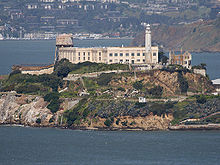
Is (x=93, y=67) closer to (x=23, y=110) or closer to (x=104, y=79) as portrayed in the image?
(x=104, y=79)

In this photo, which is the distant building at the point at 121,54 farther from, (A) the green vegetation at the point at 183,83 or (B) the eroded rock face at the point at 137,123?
(B) the eroded rock face at the point at 137,123

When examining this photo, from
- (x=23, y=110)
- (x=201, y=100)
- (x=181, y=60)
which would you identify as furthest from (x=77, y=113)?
(x=181, y=60)

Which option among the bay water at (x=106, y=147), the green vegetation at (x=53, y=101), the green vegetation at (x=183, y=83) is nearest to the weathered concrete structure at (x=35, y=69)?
the green vegetation at (x=53, y=101)

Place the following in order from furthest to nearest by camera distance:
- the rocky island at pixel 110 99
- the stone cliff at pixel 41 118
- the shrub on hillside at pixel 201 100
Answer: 1. the shrub on hillside at pixel 201 100
2. the rocky island at pixel 110 99
3. the stone cliff at pixel 41 118

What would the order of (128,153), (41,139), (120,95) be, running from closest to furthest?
1. (128,153)
2. (41,139)
3. (120,95)

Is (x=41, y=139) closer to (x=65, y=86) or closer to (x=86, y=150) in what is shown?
(x=86, y=150)

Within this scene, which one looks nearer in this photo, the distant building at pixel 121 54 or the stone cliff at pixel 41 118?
the stone cliff at pixel 41 118

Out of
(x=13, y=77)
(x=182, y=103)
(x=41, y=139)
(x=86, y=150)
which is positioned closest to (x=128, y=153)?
(x=86, y=150)

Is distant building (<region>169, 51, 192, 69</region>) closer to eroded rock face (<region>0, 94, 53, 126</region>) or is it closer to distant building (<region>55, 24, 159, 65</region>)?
distant building (<region>55, 24, 159, 65</region>)
